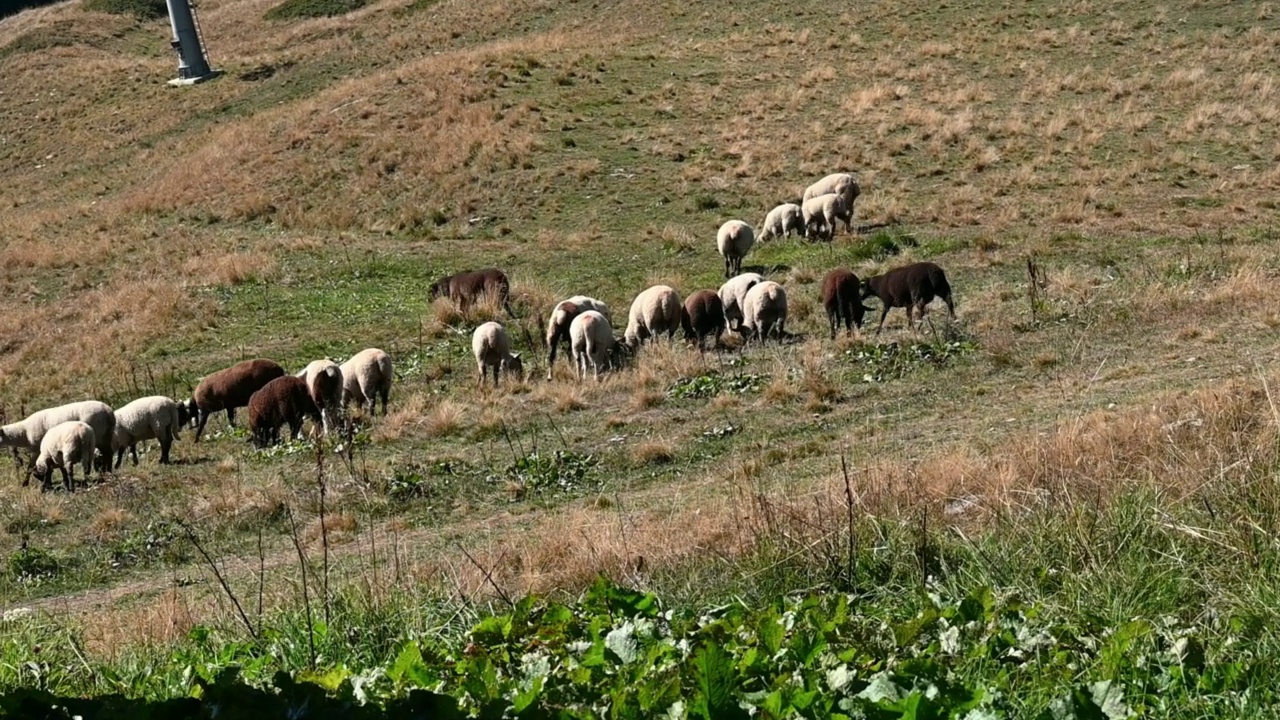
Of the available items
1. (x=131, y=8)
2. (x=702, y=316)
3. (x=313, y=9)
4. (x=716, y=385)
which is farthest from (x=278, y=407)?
(x=131, y=8)

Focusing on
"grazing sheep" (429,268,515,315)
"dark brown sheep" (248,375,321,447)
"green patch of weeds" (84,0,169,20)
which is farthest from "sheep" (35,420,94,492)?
"green patch of weeds" (84,0,169,20)

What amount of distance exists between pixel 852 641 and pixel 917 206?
23.6 meters

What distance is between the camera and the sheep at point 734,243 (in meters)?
23.3

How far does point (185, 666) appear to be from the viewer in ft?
17.4

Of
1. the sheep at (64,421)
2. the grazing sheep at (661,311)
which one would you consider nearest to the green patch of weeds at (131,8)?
the sheep at (64,421)

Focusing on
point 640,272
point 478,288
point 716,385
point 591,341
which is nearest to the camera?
point 716,385

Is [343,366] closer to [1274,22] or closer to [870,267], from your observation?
[870,267]

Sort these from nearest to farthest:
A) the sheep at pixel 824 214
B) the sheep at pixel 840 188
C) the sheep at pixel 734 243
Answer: the sheep at pixel 734 243, the sheep at pixel 824 214, the sheep at pixel 840 188

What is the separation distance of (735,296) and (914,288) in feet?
9.49

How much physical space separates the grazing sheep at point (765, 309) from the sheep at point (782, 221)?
7.86 meters

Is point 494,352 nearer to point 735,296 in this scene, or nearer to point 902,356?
point 735,296

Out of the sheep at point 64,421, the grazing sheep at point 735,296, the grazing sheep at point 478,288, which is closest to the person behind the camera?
the sheep at point 64,421

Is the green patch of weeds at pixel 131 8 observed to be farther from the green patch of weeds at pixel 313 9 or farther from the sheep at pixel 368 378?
the sheep at pixel 368 378

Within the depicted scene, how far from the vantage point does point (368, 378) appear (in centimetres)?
1736
